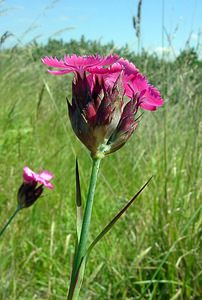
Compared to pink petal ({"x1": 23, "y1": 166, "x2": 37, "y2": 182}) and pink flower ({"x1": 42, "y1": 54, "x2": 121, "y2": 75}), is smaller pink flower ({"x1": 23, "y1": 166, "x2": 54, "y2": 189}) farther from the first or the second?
pink flower ({"x1": 42, "y1": 54, "x2": 121, "y2": 75})

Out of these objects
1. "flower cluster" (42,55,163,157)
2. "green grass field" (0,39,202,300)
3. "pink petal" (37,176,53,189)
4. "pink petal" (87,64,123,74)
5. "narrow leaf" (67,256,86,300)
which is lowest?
"green grass field" (0,39,202,300)

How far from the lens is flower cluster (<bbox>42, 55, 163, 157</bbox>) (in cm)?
58

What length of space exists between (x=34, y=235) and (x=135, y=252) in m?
0.36

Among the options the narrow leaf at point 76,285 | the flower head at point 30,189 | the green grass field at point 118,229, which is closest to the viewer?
the narrow leaf at point 76,285

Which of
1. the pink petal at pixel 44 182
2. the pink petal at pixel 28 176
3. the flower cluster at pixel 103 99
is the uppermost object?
the flower cluster at pixel 103 99

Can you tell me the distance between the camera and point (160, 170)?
2.02 m

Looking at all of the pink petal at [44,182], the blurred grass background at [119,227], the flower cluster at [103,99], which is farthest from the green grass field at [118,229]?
the flower cluster at [103,99]

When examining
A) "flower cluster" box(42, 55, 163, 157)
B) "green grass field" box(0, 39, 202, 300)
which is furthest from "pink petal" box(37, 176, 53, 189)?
"flower cluster" box(42, 55, 163, 157)

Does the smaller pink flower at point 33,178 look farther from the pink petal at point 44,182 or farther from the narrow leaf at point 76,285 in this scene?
the narrow leaf at point 76,285

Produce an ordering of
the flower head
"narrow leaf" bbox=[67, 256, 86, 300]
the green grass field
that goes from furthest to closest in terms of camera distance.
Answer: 1. the green grass field
2. the flower head
3. "narrow leaf" bbox=[67, 256, 86, 300]

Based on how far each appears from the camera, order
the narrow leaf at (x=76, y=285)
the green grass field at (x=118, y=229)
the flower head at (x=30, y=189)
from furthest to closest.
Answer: the green grass field at (x=118, y=229) < the flower head at (x=30, y=189) < the narrow leaf at (x=76, y=285)

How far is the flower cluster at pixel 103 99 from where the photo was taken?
58 cm

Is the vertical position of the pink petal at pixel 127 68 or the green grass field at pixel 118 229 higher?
the pink petal at pixel 127 68

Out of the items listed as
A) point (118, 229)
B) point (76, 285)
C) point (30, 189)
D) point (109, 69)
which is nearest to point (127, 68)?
point (109, 69)
